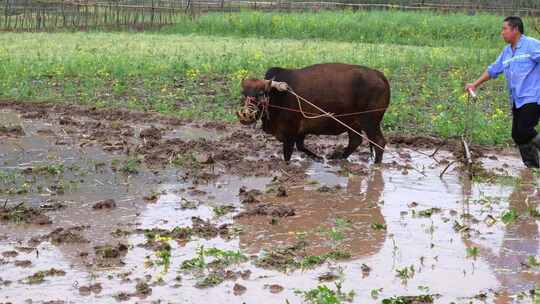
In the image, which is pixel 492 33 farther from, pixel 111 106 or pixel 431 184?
pixel 431 184

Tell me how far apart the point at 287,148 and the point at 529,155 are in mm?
2703

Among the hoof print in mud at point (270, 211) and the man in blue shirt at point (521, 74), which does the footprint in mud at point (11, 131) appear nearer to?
the hoof print in mud at point (270, 211)

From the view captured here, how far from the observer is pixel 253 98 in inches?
372

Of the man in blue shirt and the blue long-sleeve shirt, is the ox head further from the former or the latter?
the blue long-sleeve shirt

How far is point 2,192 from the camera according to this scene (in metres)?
8.40

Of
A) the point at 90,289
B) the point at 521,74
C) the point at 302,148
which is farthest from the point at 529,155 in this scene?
the point at 90,289

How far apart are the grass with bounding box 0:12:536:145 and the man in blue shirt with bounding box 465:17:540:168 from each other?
979 millimetres

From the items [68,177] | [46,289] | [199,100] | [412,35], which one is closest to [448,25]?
[412,35]

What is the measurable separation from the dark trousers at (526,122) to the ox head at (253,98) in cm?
270

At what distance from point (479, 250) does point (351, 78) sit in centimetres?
351

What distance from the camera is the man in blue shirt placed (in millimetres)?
8828

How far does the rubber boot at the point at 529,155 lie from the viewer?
30.4ft

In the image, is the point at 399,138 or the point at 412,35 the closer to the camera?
the point at 399,138

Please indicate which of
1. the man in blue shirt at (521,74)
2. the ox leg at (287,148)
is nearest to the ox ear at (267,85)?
the ox leg at (287,148)
